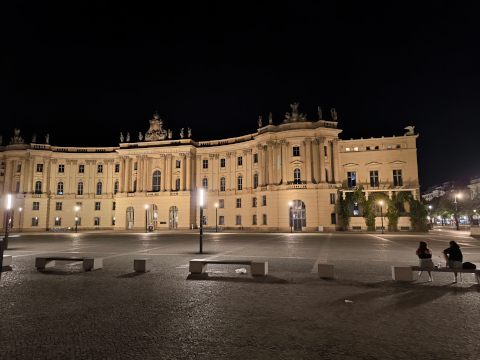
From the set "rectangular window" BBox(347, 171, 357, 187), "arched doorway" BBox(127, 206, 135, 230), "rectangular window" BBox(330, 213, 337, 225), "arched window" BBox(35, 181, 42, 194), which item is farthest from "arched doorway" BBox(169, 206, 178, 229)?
"rectangular window" BBox(347, 171, 357, 187)

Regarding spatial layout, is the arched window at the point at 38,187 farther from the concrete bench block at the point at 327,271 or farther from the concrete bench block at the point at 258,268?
the concrete bench block at the point at 327,271

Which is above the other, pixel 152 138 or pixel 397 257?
pixel 152 138

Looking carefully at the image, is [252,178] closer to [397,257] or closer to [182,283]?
[397,257]

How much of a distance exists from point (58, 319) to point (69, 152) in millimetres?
69332

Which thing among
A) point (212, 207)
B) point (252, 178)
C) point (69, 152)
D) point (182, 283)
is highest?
point (69, 152)

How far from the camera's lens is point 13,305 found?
8859 millimetres

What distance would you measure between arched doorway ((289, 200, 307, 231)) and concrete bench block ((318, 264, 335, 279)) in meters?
39.2

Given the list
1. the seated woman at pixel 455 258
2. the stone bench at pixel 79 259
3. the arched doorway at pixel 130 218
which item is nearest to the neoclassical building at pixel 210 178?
the arched doorway at pixel 130 218

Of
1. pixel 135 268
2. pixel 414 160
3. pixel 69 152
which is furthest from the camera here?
pixel 69 152

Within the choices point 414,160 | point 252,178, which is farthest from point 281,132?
point 414,160

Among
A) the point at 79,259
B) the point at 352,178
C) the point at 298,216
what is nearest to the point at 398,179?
the point at 352,178

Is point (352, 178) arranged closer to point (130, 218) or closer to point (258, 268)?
point (130, 218)

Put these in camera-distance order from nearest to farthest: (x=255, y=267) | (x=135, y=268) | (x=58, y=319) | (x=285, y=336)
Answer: (x=285, y=336) < (x=58, y=319) < (x=255, y=267) < (x=135, y=268)

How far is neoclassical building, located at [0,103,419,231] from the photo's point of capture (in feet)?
171
